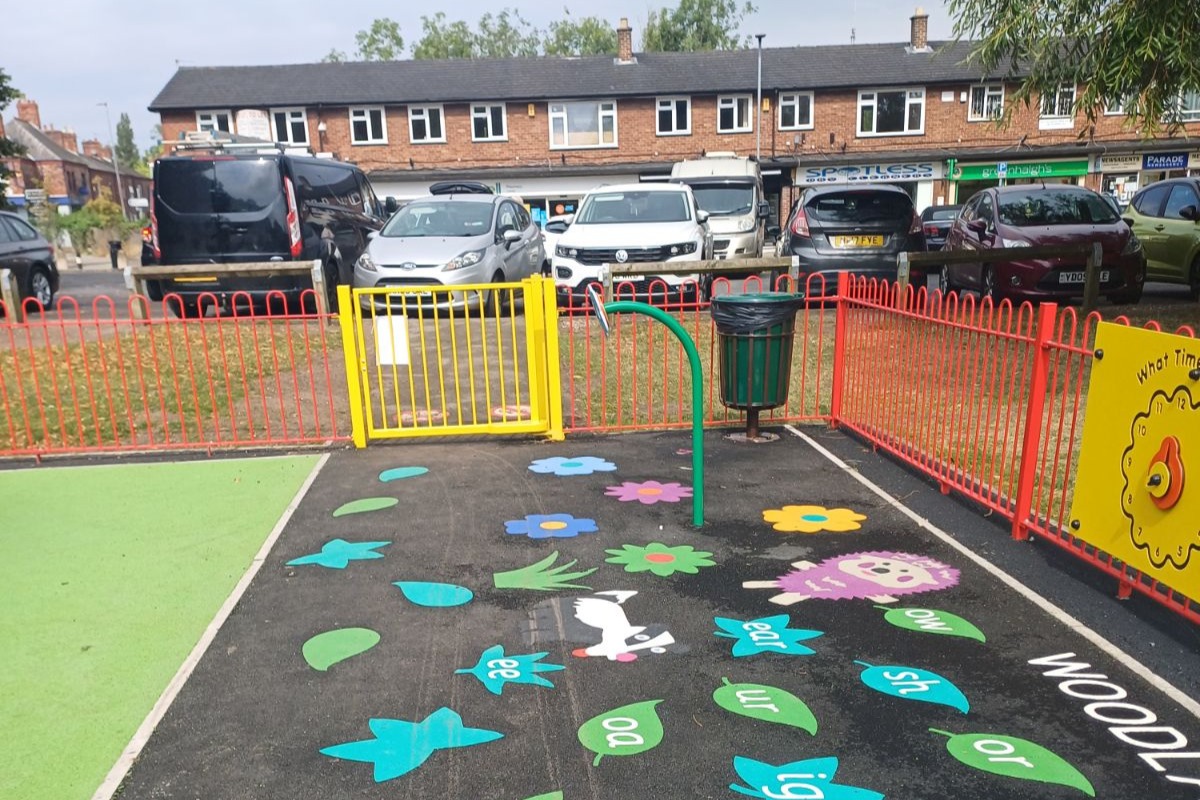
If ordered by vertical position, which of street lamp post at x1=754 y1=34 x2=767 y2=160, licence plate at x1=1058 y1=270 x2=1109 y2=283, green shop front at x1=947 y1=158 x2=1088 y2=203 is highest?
street lamp post at x1=754 y1=34 x2=767 y2=160

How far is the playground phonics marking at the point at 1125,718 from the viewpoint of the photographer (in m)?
2.90

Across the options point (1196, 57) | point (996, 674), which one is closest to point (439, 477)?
point (996, 674)

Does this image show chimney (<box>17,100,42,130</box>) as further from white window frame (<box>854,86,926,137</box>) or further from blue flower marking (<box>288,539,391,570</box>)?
blue flower marking (<box>288,539,391,570</box>)

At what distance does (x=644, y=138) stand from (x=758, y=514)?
105 feet

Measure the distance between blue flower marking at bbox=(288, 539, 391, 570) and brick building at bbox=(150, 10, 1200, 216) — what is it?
30944 mm

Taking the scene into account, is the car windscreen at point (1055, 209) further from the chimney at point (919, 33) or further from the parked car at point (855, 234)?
the chimney at point (919, 33)

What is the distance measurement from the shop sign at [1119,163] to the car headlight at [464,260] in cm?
3142

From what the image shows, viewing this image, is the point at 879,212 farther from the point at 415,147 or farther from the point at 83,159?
the point at 83,159

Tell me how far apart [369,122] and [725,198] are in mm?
24233

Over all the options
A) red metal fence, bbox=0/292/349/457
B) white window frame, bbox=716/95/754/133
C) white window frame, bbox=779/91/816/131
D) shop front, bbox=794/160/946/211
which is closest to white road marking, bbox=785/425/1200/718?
red metal fence, bbox=0/292/349/457

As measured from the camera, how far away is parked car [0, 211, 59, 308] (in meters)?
14.3

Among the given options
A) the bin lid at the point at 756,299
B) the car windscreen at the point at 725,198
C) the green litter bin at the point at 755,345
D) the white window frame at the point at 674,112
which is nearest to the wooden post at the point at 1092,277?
the green litter bin at the point at 755,345

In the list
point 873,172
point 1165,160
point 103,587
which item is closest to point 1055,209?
point 103,587

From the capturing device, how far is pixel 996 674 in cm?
348
